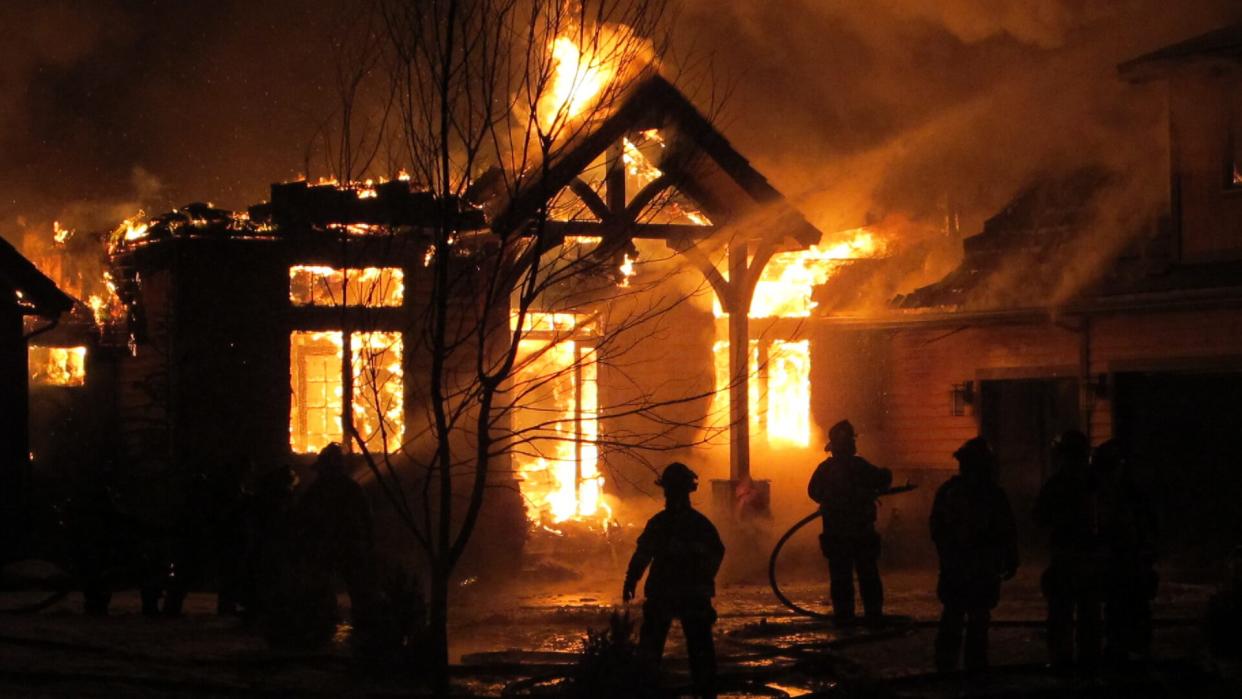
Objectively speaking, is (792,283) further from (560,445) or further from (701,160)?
(701,160)

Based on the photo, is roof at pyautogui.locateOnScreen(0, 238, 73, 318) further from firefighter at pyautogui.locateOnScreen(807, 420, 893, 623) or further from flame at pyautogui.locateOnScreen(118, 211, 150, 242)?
firefighter at pyautogui.locateOnScreen(807, 420, 893, 623)

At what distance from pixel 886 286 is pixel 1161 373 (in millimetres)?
5301

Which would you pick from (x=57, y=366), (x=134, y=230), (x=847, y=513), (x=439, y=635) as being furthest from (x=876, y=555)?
(x=57, y=366)

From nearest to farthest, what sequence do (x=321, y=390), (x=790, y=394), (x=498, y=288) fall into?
(x=498, y=288)
(x=321, y=390)
(x=790, y=394)

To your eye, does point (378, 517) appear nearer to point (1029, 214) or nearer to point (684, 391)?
point (684, 391)

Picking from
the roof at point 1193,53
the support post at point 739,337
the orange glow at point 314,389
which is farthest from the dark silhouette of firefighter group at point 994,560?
the roof at point 1193,53

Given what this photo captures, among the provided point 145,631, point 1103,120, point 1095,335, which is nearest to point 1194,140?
point 1095,335

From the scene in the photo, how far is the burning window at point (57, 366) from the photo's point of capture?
2888cm

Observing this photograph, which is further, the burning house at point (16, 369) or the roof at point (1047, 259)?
the roof at point (1047, 259)

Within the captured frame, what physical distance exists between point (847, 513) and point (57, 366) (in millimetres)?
21680

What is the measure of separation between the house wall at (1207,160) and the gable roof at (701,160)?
14.1 feet

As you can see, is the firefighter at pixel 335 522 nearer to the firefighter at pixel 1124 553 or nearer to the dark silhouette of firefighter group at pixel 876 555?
the dark silhouette of firefighter group at pixel 876 555

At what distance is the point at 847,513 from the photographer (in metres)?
12.8

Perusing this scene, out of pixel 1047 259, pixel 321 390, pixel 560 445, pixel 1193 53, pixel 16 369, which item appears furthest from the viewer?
pixel 560 445
